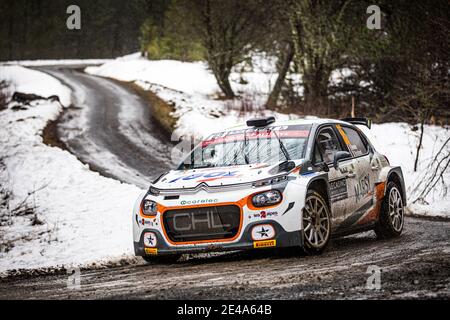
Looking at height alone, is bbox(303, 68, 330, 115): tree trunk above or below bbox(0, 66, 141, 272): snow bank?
above

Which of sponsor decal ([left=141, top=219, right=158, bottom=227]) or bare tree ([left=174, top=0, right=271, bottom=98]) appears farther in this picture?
bare tree ([left=174, top=0, right=271, bottom=98])

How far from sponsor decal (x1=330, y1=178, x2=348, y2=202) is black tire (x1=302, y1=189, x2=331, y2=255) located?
11.0 inches

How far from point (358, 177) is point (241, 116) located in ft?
47.2

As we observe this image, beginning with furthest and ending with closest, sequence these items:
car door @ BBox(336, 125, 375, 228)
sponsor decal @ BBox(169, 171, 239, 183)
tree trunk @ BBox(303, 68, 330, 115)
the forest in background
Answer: tree trunk @ BBox(303, 68, 330, 115) → the forest in background → car door @ BBox(336, 125, 375, 228) → sponsor decal @ BBox(169, 171, 239, 183)

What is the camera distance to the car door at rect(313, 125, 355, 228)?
8203mm

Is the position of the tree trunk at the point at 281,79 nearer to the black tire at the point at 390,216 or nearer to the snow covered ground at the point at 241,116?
the snow covered ground at the point at 241,116

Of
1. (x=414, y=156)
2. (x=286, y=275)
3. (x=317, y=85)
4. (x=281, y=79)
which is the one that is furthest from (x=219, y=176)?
(x=281, y=79)

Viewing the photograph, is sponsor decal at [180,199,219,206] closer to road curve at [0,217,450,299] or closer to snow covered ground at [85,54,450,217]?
road curve at [0,217,450,299]

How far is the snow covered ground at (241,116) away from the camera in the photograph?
551 inches

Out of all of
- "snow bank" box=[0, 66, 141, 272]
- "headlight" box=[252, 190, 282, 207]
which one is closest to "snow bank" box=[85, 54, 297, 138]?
"snow bank" box=[0, 66, 141, 272]

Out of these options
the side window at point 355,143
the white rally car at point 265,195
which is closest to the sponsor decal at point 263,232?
the white rally car at point 265,195

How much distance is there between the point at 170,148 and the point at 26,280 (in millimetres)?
11813

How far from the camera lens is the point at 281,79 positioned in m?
27.3

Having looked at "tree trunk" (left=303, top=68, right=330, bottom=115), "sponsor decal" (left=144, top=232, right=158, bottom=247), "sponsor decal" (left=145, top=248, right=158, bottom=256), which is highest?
"tree trunk" (left=303, top=68, right=330, bottom=115)
